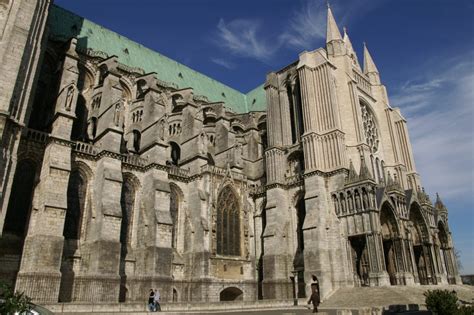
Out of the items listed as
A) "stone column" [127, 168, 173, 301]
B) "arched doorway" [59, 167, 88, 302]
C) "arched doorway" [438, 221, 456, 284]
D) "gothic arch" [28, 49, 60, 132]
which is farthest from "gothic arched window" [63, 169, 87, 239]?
"arched doorway" [438, 221, 456, 284]

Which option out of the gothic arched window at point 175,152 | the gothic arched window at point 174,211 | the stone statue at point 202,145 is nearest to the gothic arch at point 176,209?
the gothic arched window at point 174,211

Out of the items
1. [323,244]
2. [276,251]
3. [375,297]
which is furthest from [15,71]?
[375,297]

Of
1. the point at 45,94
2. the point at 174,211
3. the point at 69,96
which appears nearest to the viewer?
the point at 69,96

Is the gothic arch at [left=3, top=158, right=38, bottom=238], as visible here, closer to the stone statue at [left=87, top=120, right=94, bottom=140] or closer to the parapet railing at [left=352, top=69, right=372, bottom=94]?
the stone statue at [left=87, top=120, right=94, bottom=140]

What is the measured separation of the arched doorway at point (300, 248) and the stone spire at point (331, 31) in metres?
13.0

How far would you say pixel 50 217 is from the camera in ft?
53.2

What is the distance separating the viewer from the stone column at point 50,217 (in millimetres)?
15156

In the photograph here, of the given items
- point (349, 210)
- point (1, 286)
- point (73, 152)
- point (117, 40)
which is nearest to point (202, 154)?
point (73, 152)

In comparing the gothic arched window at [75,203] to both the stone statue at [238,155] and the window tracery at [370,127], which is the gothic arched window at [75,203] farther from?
the window tracery at [370,127]

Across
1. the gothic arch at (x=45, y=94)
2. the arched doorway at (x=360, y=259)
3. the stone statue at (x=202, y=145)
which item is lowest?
the arched doorway at (x=360, y=259)

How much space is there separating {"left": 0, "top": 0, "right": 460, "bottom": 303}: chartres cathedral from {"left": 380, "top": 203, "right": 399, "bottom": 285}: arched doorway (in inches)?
5.2

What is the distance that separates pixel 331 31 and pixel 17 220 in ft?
81.2

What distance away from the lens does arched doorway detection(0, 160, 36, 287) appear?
16.0m

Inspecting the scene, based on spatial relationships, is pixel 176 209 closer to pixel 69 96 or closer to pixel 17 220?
pixel 17 220
